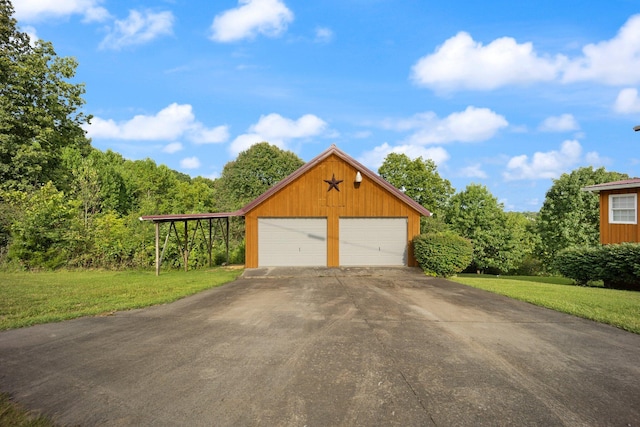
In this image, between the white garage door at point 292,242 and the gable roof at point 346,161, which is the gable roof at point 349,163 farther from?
the white garage door at point 292,242

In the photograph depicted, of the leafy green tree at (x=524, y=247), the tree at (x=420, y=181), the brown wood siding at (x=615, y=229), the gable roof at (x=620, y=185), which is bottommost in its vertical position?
the leafy green tree at (x=524, y=247)

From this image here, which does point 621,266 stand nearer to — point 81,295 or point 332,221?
point 332,221

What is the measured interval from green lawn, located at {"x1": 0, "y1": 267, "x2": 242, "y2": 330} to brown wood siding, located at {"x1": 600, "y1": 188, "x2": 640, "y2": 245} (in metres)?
16.8

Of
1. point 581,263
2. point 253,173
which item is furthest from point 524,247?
point 253,173

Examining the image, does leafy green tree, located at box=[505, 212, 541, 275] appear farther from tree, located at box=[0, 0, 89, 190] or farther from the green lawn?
tree, located at box=[0, 0, 89, 190]

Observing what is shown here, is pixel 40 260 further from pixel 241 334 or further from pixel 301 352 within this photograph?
pixel 301 352

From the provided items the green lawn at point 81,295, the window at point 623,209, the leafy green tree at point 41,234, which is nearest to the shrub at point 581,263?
the window at point 623,209

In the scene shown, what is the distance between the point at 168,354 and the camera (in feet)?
15.7

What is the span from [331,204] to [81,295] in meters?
9.75

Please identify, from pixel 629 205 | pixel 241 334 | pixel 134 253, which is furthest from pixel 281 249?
pixel 629 205

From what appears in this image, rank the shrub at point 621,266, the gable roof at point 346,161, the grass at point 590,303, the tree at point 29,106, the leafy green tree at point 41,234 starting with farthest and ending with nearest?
the tree at point 29,106 → the leafy green tree at point 41,234 → the gable roof at point 346,161 → the shrub at point 621,266 → the grass at point 590,303

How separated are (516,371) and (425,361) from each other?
1058 millimetres

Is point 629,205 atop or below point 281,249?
atop

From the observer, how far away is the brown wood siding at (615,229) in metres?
14.6
